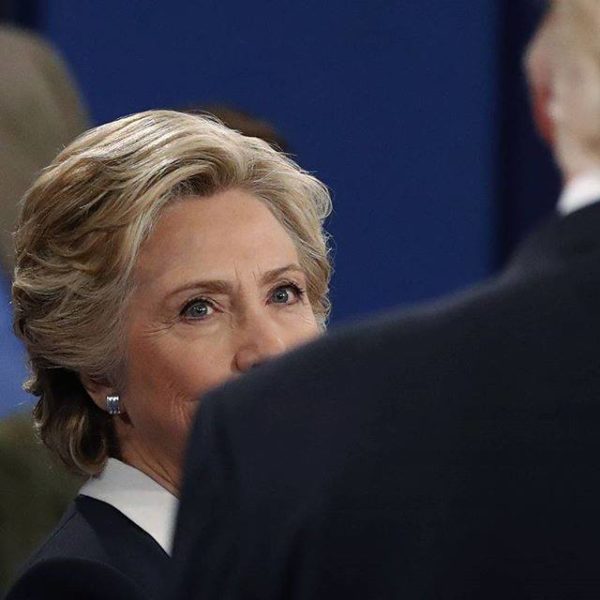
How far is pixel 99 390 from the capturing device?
7.55ft

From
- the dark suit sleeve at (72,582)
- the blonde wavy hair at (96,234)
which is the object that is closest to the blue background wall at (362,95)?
the blonde wavy hair at (96,234)

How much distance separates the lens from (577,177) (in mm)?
1262

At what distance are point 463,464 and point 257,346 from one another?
3.16 feet

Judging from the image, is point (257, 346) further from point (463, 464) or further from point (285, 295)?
point (463, 464)

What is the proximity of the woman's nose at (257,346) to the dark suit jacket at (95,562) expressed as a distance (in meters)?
0.25

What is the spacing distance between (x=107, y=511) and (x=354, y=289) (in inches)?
114

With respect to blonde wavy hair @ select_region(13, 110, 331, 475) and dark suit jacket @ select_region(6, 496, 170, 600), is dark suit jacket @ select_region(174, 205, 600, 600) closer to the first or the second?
dark suit jacket @ select_region(6, 496, 170, 600)

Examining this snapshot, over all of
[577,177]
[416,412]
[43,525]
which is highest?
[577,177]

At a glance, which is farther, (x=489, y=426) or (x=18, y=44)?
(x=18, y=44)

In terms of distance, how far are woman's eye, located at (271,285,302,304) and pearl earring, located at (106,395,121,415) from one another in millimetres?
247

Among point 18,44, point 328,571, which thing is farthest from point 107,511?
point 18,44

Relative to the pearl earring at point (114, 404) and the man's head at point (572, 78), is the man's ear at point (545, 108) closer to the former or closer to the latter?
the man's head at point (572, 78)

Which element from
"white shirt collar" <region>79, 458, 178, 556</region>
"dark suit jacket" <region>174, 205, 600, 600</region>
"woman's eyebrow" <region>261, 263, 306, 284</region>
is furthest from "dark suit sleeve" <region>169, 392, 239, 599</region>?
"woman's eyebrow" <region>261, 263, 306, 284</region>

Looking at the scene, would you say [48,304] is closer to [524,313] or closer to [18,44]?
[524,313]
